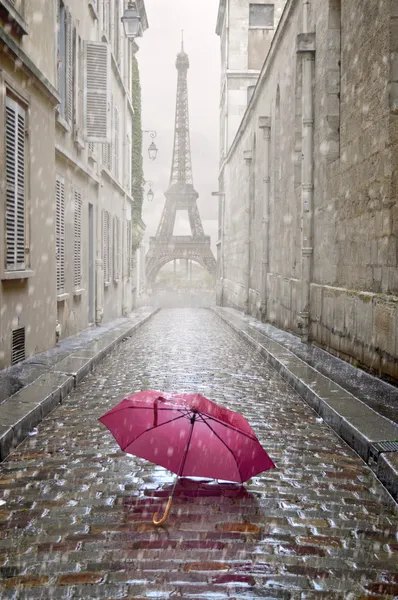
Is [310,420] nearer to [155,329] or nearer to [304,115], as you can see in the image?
[304,115]

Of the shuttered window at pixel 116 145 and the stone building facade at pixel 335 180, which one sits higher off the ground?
the shuttered window at pixel 116 145

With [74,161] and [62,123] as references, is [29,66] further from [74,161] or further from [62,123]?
[74,161]

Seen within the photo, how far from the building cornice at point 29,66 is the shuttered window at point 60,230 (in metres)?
1.55

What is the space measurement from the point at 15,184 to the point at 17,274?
3.50ft

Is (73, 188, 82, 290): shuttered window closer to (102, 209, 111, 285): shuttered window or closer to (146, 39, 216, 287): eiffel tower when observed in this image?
(102, 209, 111, 285): shuttered window

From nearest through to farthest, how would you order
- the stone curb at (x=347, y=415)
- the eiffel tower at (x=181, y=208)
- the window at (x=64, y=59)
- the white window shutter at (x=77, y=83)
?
the stone curb at (x=347, y=415), the window at (x=64, y=59), the white window shutter at (x=77, y=83), the eiffel tower at (x=181, y=208)

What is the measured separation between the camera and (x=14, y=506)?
143 inches

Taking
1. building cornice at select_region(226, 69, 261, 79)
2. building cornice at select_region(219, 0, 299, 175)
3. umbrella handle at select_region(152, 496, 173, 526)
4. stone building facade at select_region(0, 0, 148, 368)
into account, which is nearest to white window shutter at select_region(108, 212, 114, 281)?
stone building facade at select_region(0, 0, 148, 368)

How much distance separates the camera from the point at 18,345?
8.46 meters

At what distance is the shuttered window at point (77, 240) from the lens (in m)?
13.0

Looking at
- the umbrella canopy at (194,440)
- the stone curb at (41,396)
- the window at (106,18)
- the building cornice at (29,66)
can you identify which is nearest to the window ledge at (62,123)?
the building cornice at (29,66)

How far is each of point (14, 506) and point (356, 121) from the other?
6.88 metres

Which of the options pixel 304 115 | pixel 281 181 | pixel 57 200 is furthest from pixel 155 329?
pixel 304 115

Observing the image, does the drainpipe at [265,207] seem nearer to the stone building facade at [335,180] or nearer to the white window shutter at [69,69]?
the stone building facade at [335,180]
